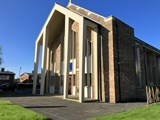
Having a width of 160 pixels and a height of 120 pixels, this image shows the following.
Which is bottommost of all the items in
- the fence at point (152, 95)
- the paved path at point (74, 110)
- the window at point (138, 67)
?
the paved path at point (74, 110)

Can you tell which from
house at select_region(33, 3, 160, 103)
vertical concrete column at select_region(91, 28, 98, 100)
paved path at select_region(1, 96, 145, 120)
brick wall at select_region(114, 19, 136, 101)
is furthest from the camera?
vertical concrete column at select_region(91, 28, 98, 100)

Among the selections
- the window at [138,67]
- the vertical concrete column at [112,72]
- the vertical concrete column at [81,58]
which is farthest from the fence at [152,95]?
the vertical concrete column at [81,58]

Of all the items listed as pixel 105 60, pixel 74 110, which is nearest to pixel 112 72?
pixel 105 60

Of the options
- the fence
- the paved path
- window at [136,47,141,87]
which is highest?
window at [136,47,141,87]

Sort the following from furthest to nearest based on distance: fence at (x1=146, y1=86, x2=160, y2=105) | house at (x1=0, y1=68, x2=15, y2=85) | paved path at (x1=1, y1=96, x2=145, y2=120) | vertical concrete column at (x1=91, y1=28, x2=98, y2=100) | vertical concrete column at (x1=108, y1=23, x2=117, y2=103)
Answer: house at (x1=0, y1=68, x2=15, y2=85) → vertical concrete column at (x1=91, y1=28, x2=98, y2=100) → vertical concrete column at (x1=108, y1=23, x2=117, y2=103) → fence at (x1=146, y1=86, x2=160, y2=105) → paved path at (x1=1, y1=96, x2=145, y2=120)

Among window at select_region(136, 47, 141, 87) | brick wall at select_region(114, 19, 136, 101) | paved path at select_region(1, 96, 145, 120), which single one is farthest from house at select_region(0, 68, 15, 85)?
brick wall at select_region(114, 19, 136, 101)

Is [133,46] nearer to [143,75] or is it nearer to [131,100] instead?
[143,75]

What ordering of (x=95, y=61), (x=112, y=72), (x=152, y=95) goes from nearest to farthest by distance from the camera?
(x=152, y=95) < (x=112, y=72) < (x=95, y=61)

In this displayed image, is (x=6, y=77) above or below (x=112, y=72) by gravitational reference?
above

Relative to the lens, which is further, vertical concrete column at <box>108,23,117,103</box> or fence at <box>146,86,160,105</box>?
vertical concrete column at <box>108,23,117,103</box>

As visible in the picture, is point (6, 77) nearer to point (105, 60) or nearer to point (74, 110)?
point (105, 60)

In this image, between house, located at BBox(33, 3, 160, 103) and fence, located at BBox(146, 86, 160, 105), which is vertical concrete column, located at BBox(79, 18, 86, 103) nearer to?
house, located at BBox(33, 3, 160, 103)

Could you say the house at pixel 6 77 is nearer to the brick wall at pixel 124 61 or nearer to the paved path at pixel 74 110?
the paved path at pixel 74 110

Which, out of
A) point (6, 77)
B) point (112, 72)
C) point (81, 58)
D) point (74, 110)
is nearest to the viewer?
point (74, 110)
